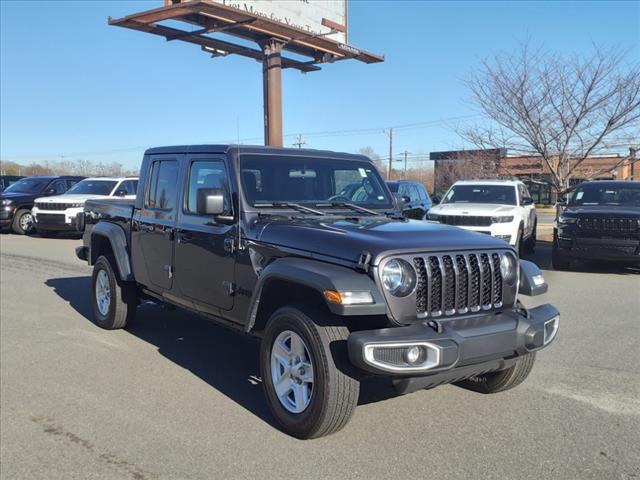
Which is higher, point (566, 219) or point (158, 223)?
point (158, 223)

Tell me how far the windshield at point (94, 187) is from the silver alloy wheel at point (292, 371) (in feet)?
47.4

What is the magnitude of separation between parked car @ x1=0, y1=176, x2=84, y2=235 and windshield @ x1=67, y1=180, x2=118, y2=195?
1.57 meters

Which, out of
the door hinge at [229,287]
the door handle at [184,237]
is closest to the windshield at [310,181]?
the door hinge at [229,287]

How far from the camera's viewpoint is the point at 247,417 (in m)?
4.14

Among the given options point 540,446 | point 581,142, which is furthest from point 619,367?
point 581,142

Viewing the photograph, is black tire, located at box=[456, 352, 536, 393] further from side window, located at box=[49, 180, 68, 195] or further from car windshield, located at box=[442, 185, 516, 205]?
side window, located at box=[49, 180, 68, 195]

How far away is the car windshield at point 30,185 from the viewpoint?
63.2 feet

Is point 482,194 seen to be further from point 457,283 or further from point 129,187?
point 129,187

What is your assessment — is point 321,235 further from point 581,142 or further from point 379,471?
point 581,142

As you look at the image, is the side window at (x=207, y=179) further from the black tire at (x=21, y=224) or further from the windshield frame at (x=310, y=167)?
the black tire at (x=21, y=224)

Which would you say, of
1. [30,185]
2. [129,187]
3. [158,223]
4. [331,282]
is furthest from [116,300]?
[30,185]

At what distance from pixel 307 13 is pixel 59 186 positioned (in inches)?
419

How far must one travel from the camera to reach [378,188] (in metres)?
5.42

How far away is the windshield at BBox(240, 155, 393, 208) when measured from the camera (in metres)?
4.72
